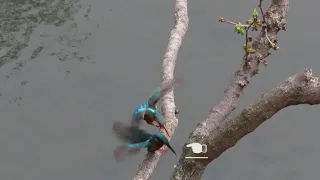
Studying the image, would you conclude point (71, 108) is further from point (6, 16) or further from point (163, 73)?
point (163, 73)

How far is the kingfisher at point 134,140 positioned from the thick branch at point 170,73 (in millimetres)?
89

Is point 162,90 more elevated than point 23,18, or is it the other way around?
point 23,18

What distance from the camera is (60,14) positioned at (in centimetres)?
962

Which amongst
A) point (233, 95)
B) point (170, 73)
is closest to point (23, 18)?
point (170, 73)

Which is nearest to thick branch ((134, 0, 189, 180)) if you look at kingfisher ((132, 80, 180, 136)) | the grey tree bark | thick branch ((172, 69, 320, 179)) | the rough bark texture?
the grey tree bark

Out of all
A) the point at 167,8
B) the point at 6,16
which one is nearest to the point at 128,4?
the point at 167,8

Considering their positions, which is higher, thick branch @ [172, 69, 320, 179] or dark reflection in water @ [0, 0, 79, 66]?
dark reflection in water @ [0, 0, 79, 66]

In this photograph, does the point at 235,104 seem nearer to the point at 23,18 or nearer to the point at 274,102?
the point at 274,102

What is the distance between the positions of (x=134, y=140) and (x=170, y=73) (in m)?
0.72

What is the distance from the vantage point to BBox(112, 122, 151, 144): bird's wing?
2885mm

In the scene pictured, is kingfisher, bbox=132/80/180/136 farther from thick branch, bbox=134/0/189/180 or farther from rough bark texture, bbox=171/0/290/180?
rough bark texture, bbox=171/0/290/180

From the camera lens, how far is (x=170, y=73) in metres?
Result: 3.51

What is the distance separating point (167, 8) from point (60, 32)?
6.25ft

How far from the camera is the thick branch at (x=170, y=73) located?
9.67 ft
